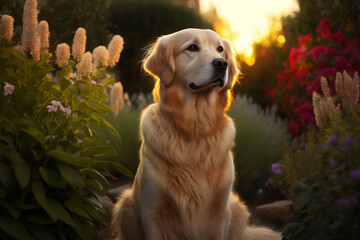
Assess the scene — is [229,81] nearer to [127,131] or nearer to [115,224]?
[115,224]

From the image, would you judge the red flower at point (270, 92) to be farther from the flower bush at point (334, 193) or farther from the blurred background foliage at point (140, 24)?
the flower bush at point (334, 193)

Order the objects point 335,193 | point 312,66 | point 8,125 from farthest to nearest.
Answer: point 312,66, point 8,125, point 335,193

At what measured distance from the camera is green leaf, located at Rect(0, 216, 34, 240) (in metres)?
2.31

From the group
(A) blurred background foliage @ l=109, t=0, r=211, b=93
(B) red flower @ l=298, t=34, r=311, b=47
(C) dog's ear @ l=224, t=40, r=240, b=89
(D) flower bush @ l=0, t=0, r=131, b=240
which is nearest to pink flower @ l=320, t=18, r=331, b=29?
(B) red flower @ l=298, t=34, r=311, b=47

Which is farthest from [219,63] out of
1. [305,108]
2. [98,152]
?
[305,108]

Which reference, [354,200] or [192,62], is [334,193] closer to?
[354,200]

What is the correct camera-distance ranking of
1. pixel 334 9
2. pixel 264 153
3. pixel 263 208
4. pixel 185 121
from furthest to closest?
pixel 334 9
pixel 264 153
pixel 263 208
pixel 185 121

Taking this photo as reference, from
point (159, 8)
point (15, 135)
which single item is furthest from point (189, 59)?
point (159, 8)

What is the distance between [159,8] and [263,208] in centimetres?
648

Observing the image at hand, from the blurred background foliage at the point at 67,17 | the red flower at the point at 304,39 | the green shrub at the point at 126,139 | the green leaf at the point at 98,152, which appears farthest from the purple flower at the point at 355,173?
the red flower at the point at 304,39

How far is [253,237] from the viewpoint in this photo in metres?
3.20

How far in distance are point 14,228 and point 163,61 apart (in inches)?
58.5

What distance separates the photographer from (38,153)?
2.56 m

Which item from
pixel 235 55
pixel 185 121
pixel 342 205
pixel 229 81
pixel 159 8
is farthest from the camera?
pixel 159 8
